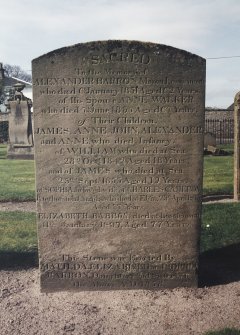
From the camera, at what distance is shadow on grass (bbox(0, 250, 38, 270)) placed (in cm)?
544

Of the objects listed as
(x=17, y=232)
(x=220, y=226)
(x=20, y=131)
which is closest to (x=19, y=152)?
(x=20, y=131)

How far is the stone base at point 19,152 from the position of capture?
17.2 m

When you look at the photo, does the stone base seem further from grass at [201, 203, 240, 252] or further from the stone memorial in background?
grass at [201, 203, 240, 252]

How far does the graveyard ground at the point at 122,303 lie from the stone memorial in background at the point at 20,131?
1105 centimetres

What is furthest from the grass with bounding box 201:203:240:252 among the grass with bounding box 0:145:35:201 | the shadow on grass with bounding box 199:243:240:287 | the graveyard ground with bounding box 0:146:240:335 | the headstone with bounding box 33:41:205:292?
the grass with bounding box 0:145:35:201

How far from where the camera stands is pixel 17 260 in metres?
5.59

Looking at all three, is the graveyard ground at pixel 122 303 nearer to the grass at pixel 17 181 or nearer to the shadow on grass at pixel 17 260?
the shadow on grass at pixel 17 260

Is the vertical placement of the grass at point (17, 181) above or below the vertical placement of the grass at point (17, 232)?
above

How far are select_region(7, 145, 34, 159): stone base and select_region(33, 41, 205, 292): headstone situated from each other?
42.4 ft

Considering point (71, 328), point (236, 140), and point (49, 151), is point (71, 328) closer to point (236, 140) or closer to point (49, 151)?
point (49, 151)

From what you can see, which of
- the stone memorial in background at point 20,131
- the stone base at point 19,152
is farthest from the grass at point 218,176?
the stone memorial in background at point 20,131

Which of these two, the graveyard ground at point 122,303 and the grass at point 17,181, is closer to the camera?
the graveyard ground at point 122,303

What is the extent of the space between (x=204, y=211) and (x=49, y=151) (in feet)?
14.2

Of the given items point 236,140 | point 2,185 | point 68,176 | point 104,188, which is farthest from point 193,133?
point 2,185
